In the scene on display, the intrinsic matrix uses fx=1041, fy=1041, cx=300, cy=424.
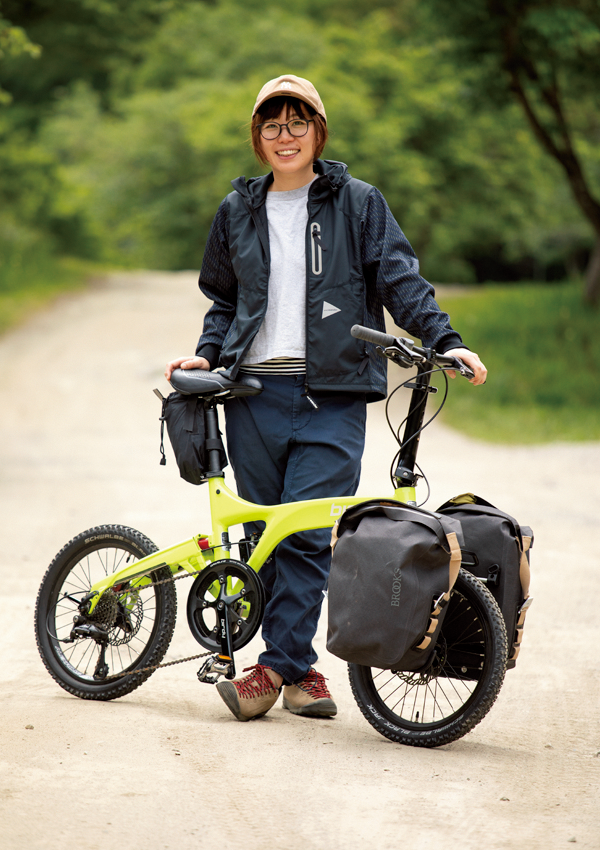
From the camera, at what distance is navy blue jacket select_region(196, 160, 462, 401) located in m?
Result: 3.28

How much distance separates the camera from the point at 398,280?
10.7ft

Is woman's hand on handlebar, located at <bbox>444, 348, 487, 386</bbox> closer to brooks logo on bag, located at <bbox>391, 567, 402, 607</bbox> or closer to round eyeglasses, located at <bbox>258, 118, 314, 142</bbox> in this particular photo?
brooks logo on bag, located at <bbox>391, 567, 402, 607</bbox>

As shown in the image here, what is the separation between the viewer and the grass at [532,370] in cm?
1194

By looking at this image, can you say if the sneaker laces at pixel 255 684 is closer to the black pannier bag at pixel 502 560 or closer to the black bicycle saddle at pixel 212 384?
the black pannier bag at pixel 502 560

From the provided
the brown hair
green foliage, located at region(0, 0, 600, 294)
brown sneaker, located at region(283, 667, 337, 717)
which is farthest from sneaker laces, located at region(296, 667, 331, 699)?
green foliage, located at region(0, 0, 600, 294)

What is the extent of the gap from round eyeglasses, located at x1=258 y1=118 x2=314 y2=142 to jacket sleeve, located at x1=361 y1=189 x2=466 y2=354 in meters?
0.30

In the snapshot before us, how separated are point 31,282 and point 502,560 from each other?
1651 cm

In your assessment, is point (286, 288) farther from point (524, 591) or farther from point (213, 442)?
point (524, 591)

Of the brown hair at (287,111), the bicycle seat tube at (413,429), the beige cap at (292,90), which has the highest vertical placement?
the beige cap at (292,90)

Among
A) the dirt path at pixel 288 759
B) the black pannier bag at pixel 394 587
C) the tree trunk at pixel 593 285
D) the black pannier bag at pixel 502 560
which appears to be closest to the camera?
the dirt path at pixel 288 759

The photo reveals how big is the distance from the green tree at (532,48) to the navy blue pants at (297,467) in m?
10.8

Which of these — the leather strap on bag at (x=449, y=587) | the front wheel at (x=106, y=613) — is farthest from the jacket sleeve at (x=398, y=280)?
the front wheel at (x=106, y=613)

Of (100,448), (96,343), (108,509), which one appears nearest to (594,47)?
(96,343)

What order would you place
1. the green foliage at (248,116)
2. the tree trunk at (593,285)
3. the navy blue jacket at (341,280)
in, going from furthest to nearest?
the tree trunk at (593,285)
the green foliage at (248,116)
the navy blue jacket at (341,280)
